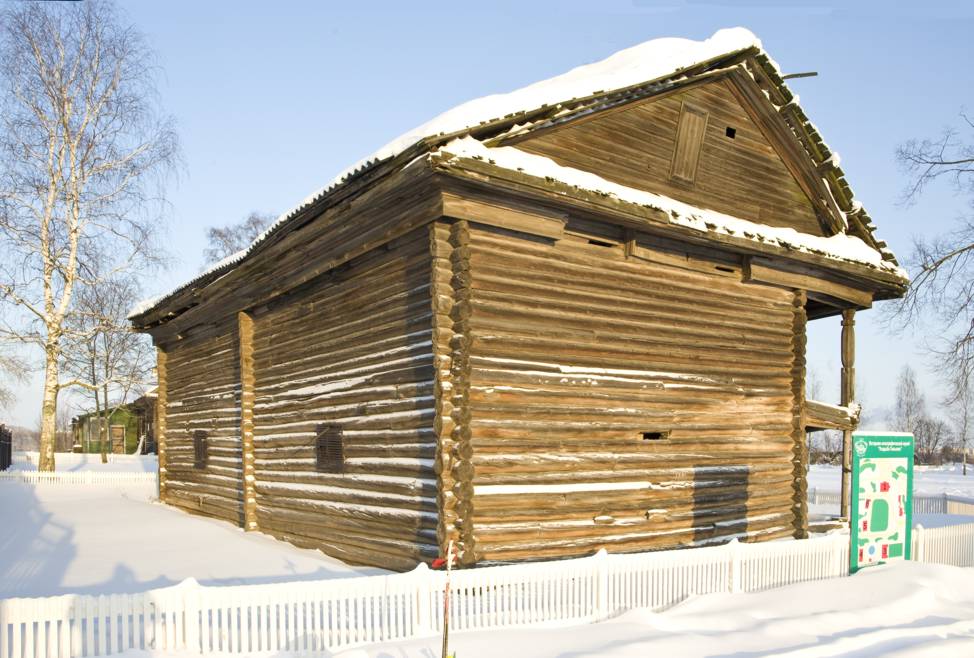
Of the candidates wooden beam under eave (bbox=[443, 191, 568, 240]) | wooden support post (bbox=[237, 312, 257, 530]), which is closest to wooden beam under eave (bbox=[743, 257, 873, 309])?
wooden beam under eave (bbox=[443, 191, 568, 240])

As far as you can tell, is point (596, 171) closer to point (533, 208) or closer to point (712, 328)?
point (533, 208)

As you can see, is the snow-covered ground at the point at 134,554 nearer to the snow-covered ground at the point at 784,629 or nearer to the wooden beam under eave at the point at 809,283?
the snow-covered ground at the point at 784,629

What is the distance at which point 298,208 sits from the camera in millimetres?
12336

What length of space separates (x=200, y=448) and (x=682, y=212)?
13.7m

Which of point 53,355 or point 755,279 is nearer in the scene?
point 755,279

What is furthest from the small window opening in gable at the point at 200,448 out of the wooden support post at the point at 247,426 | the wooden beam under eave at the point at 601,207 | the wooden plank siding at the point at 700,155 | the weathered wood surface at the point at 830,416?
the weathered wood surface at the point at 830,416

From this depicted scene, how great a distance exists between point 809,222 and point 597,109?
5984 mm

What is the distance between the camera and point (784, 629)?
790cm

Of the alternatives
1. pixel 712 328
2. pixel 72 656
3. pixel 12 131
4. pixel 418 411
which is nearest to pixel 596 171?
pixel 712 328

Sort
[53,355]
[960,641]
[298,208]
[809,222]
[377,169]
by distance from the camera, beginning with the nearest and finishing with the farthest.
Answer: [960,641]
[377,169]
[298,208]
[809,222]
[53,355]

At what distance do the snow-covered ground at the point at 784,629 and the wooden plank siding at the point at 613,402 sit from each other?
7.20ft

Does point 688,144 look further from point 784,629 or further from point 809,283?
point 784,629

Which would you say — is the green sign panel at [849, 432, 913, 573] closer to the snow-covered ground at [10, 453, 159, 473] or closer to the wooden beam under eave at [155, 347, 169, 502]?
the wooden beam under eave at [155, 347, 169, 502]

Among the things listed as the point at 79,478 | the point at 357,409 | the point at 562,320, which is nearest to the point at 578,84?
the point at 562,320
